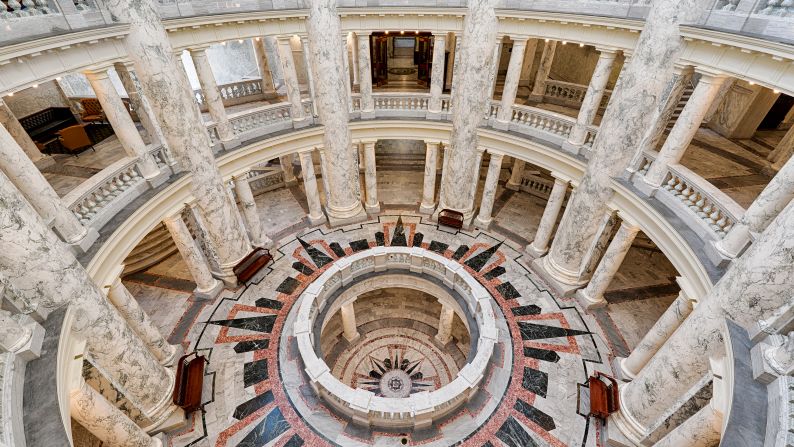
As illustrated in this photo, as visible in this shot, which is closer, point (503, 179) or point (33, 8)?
point (33, 8)

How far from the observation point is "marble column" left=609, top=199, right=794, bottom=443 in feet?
19.3

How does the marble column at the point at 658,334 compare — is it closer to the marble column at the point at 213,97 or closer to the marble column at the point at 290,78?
the marble column at the point at 290,78

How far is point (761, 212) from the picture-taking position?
687cm

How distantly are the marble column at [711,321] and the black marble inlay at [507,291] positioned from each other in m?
4.43

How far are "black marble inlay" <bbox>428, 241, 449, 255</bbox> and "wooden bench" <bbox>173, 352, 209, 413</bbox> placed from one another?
9140 millimetres

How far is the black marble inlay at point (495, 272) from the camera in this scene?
550 inches

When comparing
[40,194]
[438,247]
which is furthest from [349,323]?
[40,194]

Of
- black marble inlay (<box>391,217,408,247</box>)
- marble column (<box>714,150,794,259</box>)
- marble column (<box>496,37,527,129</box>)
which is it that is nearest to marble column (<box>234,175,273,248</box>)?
black marble inlay (<box>391,217,408,247</box>)

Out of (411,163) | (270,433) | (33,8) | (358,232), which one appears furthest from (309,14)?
(270,433)

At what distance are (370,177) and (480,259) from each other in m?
6.09

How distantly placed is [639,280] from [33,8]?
1946 cm

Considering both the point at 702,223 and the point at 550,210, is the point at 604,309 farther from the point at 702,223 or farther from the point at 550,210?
the point at 702,223

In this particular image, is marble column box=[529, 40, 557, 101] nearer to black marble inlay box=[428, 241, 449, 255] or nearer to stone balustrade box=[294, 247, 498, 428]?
black marble inlay box=[428, 241, 449, 255]

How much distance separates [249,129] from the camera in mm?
13305
